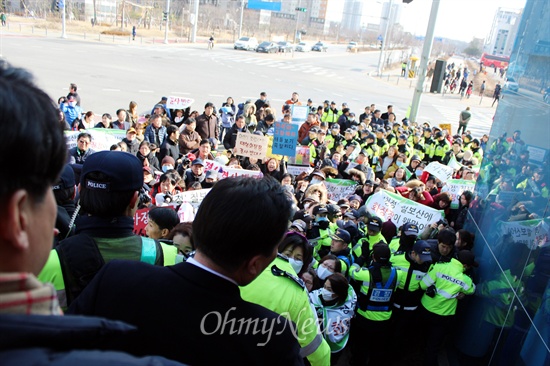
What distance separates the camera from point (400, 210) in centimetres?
730

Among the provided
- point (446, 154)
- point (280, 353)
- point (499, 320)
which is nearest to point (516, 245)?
point (499, 320)

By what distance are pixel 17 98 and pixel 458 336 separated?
225 inches

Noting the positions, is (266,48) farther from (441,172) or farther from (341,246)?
(341,246)

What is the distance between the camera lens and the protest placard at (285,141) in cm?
937

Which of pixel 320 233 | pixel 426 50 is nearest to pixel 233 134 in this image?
pixel 320 233

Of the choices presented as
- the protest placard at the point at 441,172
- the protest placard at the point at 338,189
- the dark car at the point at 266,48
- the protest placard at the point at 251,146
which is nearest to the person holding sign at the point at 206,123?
the protest placard at the point at 251,146

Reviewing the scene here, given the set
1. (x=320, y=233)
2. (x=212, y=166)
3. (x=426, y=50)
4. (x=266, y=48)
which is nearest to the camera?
(x=320, y=233)

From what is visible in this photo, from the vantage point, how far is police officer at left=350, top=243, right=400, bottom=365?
4590 mm

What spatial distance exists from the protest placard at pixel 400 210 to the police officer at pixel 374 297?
2491 mm

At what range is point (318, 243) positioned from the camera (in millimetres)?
5672

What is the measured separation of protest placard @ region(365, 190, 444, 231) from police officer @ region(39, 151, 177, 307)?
522 cm

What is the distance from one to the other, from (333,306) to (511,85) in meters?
3.94

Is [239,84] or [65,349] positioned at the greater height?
[65,349]

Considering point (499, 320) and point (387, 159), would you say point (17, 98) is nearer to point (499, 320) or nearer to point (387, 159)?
point (499, 320)
